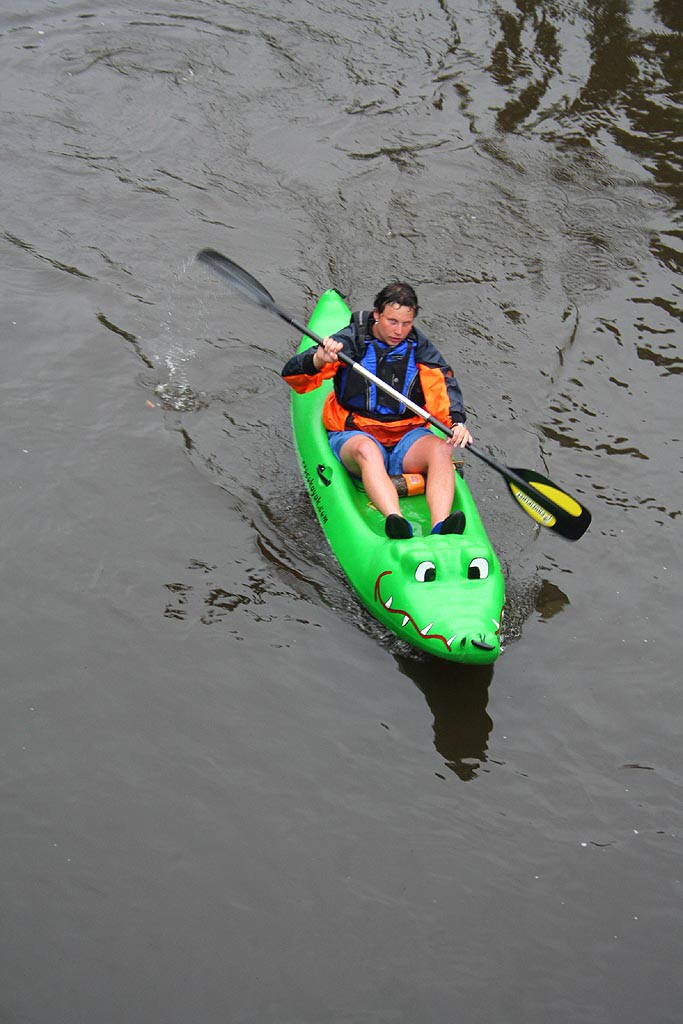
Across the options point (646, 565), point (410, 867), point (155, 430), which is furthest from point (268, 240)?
point (410, 867)

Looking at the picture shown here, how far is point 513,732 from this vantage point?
526 cm

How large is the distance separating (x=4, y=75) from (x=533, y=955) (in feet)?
28.0

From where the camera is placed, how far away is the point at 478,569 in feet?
17.7

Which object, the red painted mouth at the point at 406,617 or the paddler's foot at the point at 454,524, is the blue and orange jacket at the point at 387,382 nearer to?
the paddler's foot at the point at 454,524

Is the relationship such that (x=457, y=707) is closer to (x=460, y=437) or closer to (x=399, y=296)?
(x=460, y=437)

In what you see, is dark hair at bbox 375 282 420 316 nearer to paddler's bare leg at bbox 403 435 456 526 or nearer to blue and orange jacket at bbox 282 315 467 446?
blue and orange jacket at bbox 282 315 467 446

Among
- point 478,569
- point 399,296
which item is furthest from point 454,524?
point 399,296

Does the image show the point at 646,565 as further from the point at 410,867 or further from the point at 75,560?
the point at 75,560

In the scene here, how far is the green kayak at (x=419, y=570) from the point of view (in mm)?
5184

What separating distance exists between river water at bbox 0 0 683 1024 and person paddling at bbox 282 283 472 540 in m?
0.60

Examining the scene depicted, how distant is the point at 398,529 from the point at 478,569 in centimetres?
44

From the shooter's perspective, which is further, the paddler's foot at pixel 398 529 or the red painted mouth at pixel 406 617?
the paddler's foot at pixel 398 529

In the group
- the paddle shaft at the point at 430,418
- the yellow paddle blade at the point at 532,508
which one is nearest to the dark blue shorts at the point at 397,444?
the paddle shaft at the point at 430,418

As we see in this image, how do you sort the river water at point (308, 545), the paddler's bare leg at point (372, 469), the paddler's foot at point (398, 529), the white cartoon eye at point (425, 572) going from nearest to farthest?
the river water at point (308, 545) → the white cartoon eye at point (425, 572) → the paddler's foot at point (398, 529) → the paddler's bare leg at point (372, 469)
